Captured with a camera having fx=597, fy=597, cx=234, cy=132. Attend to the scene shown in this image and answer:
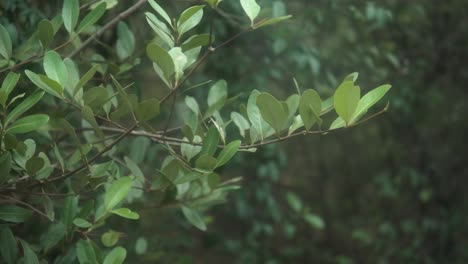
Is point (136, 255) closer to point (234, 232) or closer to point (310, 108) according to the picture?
point (310, 108)

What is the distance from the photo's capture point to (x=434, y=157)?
281cm

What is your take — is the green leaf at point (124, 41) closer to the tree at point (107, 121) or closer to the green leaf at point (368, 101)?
the tree at point (107, 121)

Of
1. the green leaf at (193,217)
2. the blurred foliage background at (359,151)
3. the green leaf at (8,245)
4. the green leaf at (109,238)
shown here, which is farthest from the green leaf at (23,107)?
the blurred foliage background at (359,151)

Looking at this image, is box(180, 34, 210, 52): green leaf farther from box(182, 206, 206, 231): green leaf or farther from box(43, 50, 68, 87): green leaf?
box(182, 206, 206, 231): green leaf

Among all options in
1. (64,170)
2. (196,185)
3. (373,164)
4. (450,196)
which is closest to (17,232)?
(64,170)

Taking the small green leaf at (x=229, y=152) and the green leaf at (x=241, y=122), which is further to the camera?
the green leaf at (x=241, y=122)

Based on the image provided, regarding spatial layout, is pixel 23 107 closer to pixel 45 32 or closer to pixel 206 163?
pixel 45 32

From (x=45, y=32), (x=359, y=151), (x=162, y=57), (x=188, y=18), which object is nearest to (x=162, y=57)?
(x=162, y=57)

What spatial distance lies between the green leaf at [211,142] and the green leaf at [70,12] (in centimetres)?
29

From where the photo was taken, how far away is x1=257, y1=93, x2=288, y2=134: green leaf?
3.00 ft

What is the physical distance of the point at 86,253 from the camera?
1.00m

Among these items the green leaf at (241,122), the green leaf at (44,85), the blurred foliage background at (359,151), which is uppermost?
the green leaf at (44,85)

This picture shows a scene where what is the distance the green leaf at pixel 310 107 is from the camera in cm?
91

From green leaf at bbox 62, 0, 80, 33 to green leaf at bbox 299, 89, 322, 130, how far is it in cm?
40
